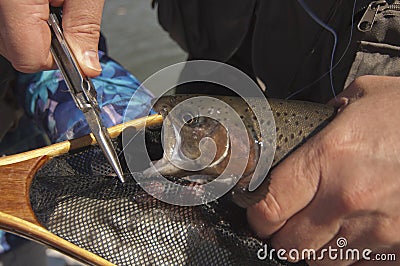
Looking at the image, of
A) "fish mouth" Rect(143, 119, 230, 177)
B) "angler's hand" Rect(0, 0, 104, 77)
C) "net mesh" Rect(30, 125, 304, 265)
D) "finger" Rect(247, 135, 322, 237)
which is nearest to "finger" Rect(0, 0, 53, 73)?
"angler's hand" Rect(0, 0, 104, 77)

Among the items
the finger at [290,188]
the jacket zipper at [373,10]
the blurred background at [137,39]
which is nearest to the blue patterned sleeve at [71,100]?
the finger at [290,188]

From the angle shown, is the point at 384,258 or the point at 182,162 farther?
the point at 182,162

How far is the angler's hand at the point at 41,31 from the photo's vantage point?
1.22 meters

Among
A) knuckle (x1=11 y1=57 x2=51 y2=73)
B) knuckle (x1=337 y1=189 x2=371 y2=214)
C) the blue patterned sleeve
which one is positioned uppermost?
knuckle (x1=11 y1=57 x2=51 y2=73)

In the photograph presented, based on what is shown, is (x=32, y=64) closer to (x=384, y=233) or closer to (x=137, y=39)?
(x=384, y=233)

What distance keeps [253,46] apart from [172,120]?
62cm

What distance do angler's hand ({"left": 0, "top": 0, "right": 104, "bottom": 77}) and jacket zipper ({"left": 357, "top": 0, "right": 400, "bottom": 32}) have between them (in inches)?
29.4

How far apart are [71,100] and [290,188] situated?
0.93 metres

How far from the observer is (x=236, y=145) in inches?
53.7

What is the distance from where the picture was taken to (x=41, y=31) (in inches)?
48.8

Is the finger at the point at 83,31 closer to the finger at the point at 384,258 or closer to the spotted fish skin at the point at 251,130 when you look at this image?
the spotted fish skin at the point at 251,130

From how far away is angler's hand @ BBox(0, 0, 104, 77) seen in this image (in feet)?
4.02

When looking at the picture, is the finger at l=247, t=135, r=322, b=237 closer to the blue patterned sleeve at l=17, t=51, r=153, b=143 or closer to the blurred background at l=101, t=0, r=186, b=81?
the blue patterned sleeve at l=17, t=51, r=153, b=143

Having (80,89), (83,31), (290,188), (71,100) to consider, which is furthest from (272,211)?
(71,100)
